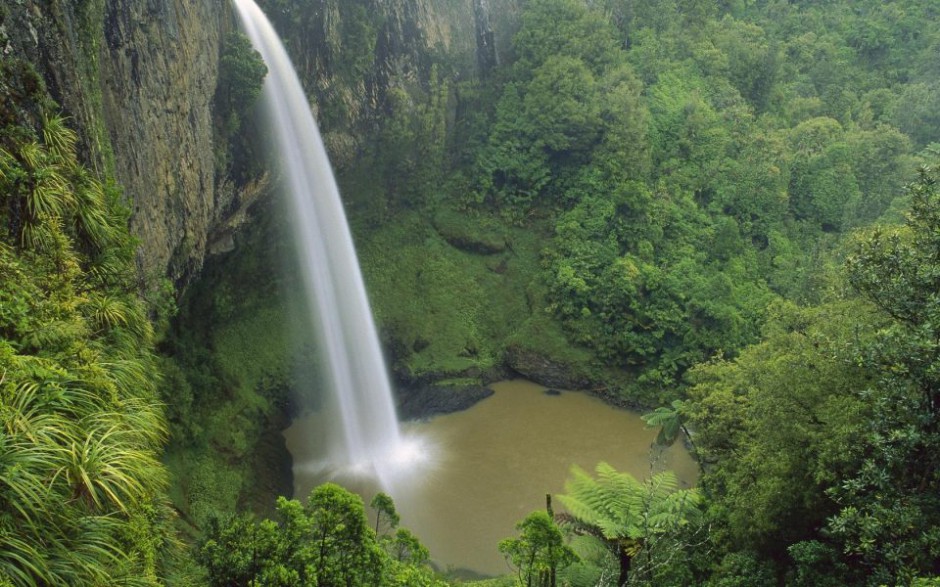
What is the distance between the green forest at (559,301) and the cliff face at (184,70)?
249 mm

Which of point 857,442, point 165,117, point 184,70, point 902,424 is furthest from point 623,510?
point 184,70

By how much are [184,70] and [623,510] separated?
11644mm

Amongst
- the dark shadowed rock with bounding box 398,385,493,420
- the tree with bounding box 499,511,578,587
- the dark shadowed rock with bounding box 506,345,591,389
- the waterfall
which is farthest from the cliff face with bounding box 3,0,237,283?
the dark shadowed rock with bounding box 506,345,591,389

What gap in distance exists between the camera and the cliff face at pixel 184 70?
27.7ft

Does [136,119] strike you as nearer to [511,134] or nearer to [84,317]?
[84,317]

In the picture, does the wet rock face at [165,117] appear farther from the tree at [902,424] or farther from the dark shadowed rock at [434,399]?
the tree at [902,424]

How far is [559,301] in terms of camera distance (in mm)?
21609

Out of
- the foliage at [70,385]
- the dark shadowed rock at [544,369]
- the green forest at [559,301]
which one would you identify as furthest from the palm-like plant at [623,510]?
the dark shadowed rock at [544,369]

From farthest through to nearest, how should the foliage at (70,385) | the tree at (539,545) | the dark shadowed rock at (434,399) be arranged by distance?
the dark shadowed rock at (434,399) < the tree at (539,545) < the foliage at (70,385)

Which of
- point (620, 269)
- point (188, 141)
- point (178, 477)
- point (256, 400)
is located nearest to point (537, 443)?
point (620, 269)

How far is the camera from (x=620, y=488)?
998 centimetres

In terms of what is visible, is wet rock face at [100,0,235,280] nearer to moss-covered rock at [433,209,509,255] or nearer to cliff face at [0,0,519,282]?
cliff face at [0,0,519,282]

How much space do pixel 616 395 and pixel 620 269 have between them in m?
3.97

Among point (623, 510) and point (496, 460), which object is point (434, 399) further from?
point (623, 510)
